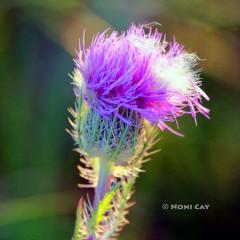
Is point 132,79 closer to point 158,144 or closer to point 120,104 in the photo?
point 120,104

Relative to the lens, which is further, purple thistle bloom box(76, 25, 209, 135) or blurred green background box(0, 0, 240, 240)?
blurred green background box(0, 0, 240, 240)

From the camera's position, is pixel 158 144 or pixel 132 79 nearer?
pixel 132 79

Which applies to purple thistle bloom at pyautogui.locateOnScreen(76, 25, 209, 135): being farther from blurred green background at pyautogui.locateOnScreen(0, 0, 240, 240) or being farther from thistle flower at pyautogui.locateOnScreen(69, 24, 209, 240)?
blurred green background at pyautogui.locateOnScreen(0, 0, 240, 240)

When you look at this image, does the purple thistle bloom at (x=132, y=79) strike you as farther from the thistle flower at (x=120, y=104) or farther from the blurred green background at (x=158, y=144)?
the blurred green background at (x=158, y=144)

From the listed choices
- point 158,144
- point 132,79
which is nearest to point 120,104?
point 132,79

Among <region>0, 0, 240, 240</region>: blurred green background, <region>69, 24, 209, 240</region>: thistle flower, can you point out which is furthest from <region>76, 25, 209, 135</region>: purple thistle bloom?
<region>0, 0, 240, 240</region>: blurred green background

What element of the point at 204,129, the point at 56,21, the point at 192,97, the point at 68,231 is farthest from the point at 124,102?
the point at 56,21
